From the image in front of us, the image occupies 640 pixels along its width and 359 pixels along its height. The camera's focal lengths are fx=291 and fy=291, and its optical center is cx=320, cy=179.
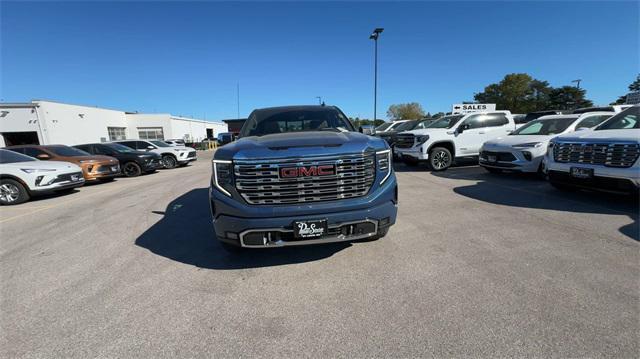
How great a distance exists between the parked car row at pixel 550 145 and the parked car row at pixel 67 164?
1040cm

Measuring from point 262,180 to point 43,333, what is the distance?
2.05 metres

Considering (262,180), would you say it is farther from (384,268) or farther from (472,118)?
(472,118)

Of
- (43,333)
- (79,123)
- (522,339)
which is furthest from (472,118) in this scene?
(79,123)

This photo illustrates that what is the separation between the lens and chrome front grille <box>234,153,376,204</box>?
2803 millimetres

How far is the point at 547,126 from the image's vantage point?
26.1ft

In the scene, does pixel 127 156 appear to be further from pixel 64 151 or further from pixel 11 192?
pixel 11 192

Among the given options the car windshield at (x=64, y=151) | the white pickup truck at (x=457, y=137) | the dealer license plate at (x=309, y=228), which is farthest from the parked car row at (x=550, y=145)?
the car windshield at (x=64, y=151)

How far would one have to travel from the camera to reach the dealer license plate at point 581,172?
4.78 metres

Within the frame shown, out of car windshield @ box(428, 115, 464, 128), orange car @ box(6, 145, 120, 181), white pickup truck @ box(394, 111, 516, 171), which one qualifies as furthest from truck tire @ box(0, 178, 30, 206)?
car windshield @ box(428, 115, 464, 128)

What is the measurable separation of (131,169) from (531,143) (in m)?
14.7

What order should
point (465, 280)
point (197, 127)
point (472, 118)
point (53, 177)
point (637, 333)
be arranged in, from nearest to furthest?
1. point (637, 333)
2. point (465, 280)
3. point (53, 177)
4. point (472, 118)
5. point (197, 127)

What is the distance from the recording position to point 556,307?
2309 mm

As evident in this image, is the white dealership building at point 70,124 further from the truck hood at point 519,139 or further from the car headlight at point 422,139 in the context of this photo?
the truck hood at point 519,139

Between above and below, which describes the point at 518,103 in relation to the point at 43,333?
above
